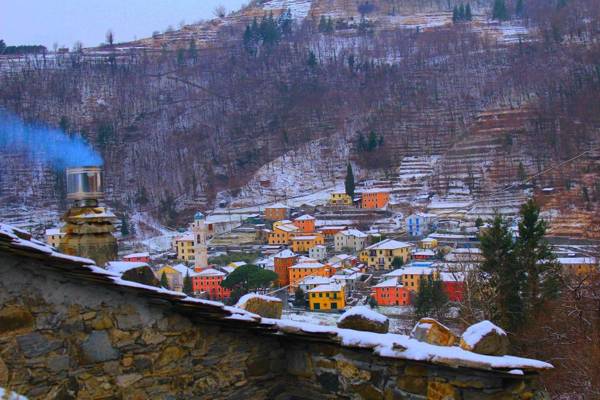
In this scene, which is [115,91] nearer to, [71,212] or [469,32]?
[469,32]

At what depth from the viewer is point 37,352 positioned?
2855mm

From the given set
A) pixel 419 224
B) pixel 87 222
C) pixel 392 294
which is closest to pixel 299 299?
pixel 392 294

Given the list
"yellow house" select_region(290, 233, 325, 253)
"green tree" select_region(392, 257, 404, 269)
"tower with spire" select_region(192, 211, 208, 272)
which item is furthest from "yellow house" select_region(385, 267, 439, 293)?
"yellow house" select_region(290, 233, 325, 253)

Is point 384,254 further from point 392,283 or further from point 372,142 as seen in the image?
point 372,142

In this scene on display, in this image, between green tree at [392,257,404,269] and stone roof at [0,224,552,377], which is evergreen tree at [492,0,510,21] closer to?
green tree at [392,257,404,269]

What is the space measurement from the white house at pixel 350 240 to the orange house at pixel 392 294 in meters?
15.8

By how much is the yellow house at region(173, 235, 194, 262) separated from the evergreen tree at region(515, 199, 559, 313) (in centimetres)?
3485

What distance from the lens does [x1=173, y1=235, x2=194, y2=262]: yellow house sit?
49656mm

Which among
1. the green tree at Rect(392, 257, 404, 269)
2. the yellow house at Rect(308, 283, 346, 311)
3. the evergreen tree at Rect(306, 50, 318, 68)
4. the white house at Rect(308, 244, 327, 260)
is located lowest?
the white house at Rect(308, 244, 327, 260)

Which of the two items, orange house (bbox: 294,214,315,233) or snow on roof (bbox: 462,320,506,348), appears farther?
orange house (bbox: 294,214,315,233)

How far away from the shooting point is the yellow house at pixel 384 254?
44812 mm

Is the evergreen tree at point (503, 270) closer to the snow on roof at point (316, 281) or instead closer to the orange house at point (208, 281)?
the snow on roof at point (316, 281)

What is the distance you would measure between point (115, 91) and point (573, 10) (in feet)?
254

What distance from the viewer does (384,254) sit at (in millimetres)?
45375
